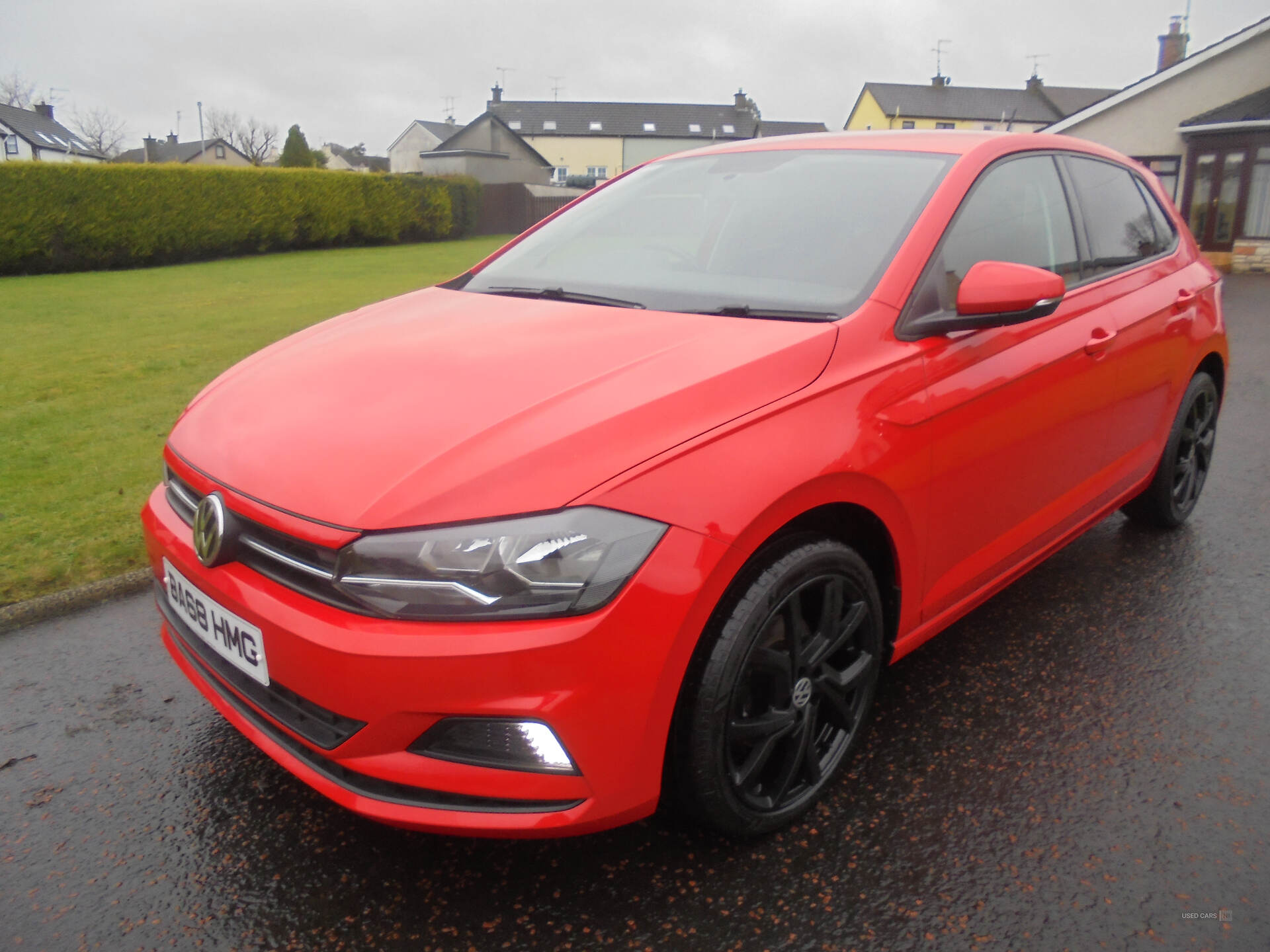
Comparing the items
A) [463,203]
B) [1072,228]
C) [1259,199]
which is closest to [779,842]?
[1072,228]

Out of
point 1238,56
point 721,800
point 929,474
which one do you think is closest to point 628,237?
point 929,474

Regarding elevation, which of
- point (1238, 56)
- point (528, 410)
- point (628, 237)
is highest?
point (1238, 56)

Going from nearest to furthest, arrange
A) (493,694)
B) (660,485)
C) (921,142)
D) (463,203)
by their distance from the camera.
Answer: (493,694) < (660,485) < (921,142) < (463,203)

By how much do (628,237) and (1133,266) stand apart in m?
1.87

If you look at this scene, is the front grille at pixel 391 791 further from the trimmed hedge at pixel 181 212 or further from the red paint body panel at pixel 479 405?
the trimmed hedge at pixel 181 212

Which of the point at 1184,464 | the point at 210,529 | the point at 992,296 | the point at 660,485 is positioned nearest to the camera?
the point at 660,485

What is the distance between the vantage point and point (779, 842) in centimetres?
229

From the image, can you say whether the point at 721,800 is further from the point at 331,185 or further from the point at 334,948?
the point at 331,185

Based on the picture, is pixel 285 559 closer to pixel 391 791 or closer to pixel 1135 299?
pixel 391 791

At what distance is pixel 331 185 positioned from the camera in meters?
27.6

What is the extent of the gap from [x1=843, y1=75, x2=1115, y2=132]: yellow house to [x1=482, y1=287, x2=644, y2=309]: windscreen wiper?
235 feet

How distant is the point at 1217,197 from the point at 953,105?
56.3 m

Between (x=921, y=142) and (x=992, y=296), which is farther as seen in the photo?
(x=921, y=142)

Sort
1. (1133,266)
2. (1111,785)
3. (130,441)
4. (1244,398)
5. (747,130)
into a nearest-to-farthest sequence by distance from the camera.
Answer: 1. (1111,785)
2. (1133,266)
3. (130,441)
4. (1244,398)
5. (747,130)
